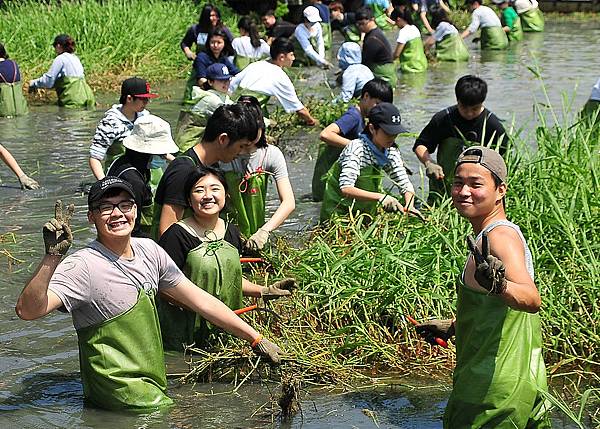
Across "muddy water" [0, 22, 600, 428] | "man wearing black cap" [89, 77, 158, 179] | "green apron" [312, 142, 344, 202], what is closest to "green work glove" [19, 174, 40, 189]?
"muddy water" [0, 22, 600, 428]

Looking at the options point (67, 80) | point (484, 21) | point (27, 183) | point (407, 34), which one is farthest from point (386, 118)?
point (484, 21)

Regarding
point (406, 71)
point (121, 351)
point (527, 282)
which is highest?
point (527, 282)

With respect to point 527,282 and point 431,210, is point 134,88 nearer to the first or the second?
point 431,210

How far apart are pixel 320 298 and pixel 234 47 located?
9.63 m

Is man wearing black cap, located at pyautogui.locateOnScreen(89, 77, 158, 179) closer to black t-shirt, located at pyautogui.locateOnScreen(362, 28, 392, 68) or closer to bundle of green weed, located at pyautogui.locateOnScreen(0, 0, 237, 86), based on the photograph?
black t-shirt, located at pyautogui.locateOnScreen(362, 28, 392, 68)

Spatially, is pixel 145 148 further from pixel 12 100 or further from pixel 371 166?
pixel 12 100

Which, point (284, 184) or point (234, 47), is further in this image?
point (234, 47)

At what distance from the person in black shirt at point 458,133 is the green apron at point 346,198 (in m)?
0.39

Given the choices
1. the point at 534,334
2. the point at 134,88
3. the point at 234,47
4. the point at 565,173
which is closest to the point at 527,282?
the point at 534,334

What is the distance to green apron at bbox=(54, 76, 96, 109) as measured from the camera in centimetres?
1435

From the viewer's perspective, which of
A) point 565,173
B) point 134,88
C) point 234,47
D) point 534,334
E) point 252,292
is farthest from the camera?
point 234,47

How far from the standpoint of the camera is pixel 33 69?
1594 centimetres

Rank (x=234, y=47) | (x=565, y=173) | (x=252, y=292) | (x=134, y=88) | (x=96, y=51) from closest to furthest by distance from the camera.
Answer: (x=252, y=292) → (x=565, y=173) → (x=134, y=88) → (x=234, y=47) → (x=96, y=51)

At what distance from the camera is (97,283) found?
4871 mm
